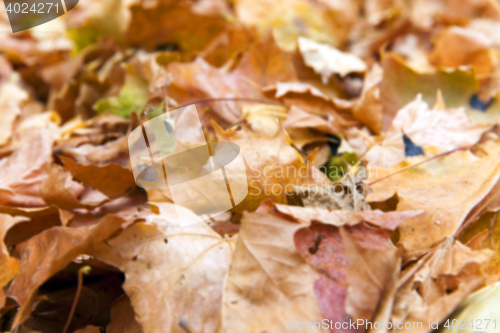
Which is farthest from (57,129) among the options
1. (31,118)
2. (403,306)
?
(403,306)

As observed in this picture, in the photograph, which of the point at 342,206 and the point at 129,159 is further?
the point at 129,159

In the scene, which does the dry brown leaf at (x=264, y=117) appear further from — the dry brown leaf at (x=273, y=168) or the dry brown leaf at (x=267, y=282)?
the dry brown leaf at (x=267, y=282)

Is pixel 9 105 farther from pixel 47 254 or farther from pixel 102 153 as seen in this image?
pixel 47 254

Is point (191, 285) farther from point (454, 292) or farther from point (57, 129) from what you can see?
point (57, 129)

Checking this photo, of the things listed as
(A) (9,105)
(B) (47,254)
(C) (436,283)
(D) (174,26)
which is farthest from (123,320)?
(D) (174,26)

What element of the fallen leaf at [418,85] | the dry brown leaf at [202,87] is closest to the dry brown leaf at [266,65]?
the dry brown leaf at [202,87]

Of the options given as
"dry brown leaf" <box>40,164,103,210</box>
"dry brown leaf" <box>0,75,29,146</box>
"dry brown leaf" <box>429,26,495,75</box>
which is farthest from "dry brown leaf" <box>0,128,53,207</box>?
"dry brown leaf" <box>429,26,495,75</box>
